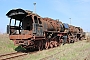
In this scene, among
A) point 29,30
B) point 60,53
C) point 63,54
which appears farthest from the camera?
point 29,30

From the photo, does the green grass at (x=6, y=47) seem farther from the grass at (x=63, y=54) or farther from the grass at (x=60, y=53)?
the grass at (x=63, y=54)

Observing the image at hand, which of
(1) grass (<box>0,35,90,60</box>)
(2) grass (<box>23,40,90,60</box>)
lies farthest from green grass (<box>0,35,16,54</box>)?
(2) grass (<box>23,40,90,60</box>)

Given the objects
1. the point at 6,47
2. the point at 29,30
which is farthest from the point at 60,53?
the point at 6,47

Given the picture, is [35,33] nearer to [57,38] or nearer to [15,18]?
[15,18]

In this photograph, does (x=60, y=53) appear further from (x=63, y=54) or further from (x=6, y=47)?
(x=6, y=47)

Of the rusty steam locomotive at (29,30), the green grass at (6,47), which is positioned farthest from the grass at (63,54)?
the green grass at (6,47)

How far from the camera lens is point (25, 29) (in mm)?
16016

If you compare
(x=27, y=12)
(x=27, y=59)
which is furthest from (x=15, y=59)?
(x=27, y=12)

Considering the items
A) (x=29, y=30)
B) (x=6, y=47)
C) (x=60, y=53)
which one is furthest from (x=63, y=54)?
(x=6, y=47)

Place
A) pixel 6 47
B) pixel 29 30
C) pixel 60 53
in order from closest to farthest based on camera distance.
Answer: pixel 60 53 → pixel 29 30 → pixel 6 47

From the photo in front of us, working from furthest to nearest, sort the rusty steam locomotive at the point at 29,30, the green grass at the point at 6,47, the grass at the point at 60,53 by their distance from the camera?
the green grass at the point at 6,47 < the rusty steam locomotive at the point at 29,30 < the grass at the point at 60,53

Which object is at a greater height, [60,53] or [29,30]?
[29,30]

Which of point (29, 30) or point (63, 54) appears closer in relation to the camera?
point (63, 54)

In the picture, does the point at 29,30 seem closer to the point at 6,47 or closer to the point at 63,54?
the point at 6,47
